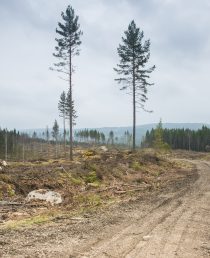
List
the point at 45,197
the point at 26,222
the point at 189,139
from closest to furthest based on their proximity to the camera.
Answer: the point at 26,222, the point at 45,197, the point at 189,139

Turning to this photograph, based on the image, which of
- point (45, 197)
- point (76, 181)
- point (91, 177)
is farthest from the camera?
point (91, 177)

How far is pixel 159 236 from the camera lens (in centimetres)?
931

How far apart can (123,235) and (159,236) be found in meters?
0.91

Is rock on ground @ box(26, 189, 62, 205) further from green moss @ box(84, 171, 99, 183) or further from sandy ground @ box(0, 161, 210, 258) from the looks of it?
green moss @ box(84, 171, 99, 183)

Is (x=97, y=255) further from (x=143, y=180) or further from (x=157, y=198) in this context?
(x=143, y=180)

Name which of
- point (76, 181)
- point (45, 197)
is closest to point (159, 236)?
point (45, 197)

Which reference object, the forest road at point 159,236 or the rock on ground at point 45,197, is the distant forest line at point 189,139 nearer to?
the rock on ground at point 45,197

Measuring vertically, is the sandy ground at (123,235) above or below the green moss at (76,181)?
below

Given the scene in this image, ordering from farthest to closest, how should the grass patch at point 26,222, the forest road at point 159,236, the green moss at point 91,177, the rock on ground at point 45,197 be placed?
the green moss at point 91,177 → the rock on ground at point 45,197 → the grass patch at point 26,222 → the forest road at point 159,236

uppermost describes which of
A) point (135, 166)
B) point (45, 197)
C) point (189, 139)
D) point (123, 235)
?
point (189, 139)

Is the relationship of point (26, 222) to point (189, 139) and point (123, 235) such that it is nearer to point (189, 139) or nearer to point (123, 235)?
point (123, 235)

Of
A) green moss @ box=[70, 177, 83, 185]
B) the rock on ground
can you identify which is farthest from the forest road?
green moss @ box=[70, 177, 83, 185]

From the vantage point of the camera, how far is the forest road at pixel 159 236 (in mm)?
7906

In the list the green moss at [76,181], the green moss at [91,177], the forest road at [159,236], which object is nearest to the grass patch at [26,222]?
the forest road at [159,236]
